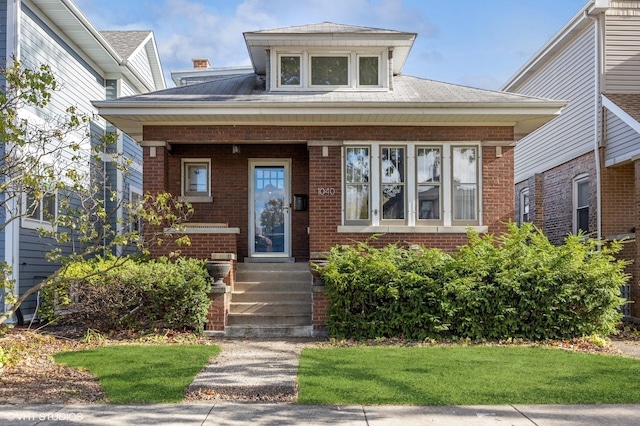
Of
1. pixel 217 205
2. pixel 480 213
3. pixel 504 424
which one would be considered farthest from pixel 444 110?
pixel 504 424

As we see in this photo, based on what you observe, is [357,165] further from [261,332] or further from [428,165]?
[261,332]

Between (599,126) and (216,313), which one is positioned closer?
(216,313)

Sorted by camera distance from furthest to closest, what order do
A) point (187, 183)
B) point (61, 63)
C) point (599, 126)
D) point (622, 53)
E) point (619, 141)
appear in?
point (61, 63)
point (622, 53)
point (599, 126)
point (187, 183)
point (619, 141)

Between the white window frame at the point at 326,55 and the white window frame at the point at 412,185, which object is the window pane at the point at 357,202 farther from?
the white window frame at the point at 326,55

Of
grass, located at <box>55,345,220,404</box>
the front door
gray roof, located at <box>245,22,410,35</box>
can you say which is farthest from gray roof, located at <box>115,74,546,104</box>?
grass, located at <box>55,345,220,404</box>

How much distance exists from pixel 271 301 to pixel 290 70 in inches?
189

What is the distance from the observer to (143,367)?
748 centimetres

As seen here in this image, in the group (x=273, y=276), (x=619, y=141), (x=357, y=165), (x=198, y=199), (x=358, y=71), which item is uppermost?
(x=358, y=71)

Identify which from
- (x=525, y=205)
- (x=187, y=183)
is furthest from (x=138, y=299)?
(x=525, y=205)

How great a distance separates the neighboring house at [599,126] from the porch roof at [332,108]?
2.32 meters

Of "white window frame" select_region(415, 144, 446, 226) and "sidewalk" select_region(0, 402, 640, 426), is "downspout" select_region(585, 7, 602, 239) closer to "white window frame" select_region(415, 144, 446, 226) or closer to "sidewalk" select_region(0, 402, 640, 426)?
"white window frame" select_region(415, 144, 446, 226)

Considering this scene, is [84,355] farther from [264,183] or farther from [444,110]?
[444,110]

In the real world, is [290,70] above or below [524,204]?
above

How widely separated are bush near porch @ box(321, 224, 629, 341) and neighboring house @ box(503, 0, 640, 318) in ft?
9.50
